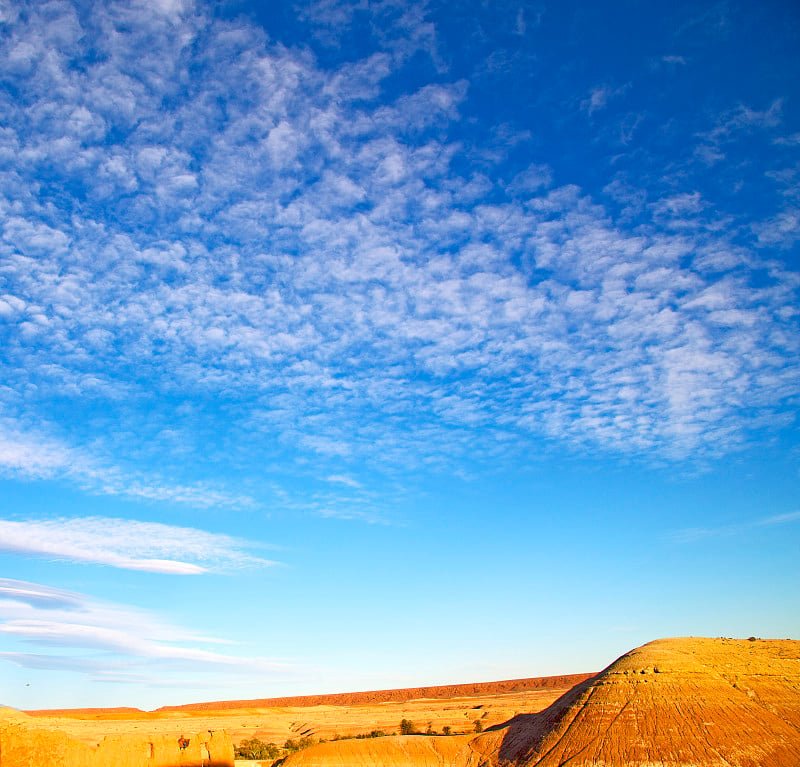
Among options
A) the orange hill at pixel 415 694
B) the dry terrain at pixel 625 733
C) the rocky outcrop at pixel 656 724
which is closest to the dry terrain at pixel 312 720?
the orange hill at pixel 415 694

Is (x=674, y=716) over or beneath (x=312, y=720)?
over

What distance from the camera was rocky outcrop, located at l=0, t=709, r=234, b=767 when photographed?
31562 mm

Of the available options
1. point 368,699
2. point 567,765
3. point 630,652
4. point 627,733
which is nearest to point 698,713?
point 627,733

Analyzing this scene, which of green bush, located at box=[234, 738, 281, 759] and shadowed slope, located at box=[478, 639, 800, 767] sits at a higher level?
shadowed slope, located at box=[478, 639, 800, 767]

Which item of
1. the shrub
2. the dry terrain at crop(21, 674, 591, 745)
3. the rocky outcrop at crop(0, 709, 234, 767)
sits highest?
the rocky outcrop at crop(0, 709, 234, 767)

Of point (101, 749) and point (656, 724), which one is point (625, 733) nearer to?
point (656, 724)

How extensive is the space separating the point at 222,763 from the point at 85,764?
16188mm

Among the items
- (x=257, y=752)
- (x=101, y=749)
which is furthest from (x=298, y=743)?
(x=101, y=749)

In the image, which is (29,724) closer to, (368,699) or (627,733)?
(627,733)

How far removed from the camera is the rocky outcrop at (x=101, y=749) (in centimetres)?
3156

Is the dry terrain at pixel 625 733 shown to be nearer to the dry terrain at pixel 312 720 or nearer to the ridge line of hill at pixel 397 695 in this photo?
the dry terrain at pixel 312 720

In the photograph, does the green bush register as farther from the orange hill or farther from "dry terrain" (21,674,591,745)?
the orange hill

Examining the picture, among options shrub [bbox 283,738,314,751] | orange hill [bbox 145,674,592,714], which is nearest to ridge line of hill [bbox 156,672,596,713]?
orange hill [bbox 145,674,592,714]

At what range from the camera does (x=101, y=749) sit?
1550 inches
